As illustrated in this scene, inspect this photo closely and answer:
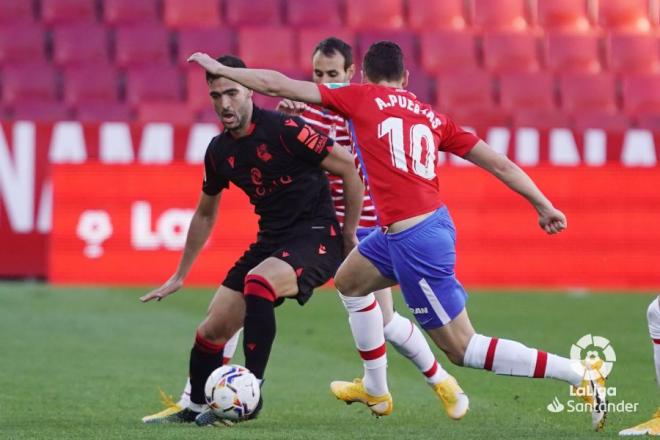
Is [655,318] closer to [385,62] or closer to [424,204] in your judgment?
[424,204]

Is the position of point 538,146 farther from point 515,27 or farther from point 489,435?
point 489,435

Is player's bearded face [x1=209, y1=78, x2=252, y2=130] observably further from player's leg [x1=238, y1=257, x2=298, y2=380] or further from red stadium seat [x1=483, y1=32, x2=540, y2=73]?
red stadium seat [x1=483, y1=32, x2=540, y2=73]

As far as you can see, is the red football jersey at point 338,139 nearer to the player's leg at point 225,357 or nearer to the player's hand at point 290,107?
the player's hand at point 290,107

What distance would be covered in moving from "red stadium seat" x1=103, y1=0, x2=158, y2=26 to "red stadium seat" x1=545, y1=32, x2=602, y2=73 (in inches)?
204

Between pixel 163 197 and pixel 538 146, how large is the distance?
4122 millimetres

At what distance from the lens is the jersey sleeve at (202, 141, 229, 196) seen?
22.8 ft

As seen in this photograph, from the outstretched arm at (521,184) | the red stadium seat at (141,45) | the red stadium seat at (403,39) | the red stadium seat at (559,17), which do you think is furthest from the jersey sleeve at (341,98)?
the red stadium seat at (559,17)

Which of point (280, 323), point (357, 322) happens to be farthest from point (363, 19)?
point (357, 322)

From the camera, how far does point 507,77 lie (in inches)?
696

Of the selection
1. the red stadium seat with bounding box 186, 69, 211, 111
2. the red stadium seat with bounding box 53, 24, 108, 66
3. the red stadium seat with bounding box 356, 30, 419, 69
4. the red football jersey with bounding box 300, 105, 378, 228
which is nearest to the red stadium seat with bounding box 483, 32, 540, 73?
the red stadium seat with bounding box 356, 30, 419, 69

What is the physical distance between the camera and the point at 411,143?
6227mm

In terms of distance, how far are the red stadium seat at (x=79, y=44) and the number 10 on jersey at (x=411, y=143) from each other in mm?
11451

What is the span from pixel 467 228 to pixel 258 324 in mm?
8627

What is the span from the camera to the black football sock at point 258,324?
6422 mm
